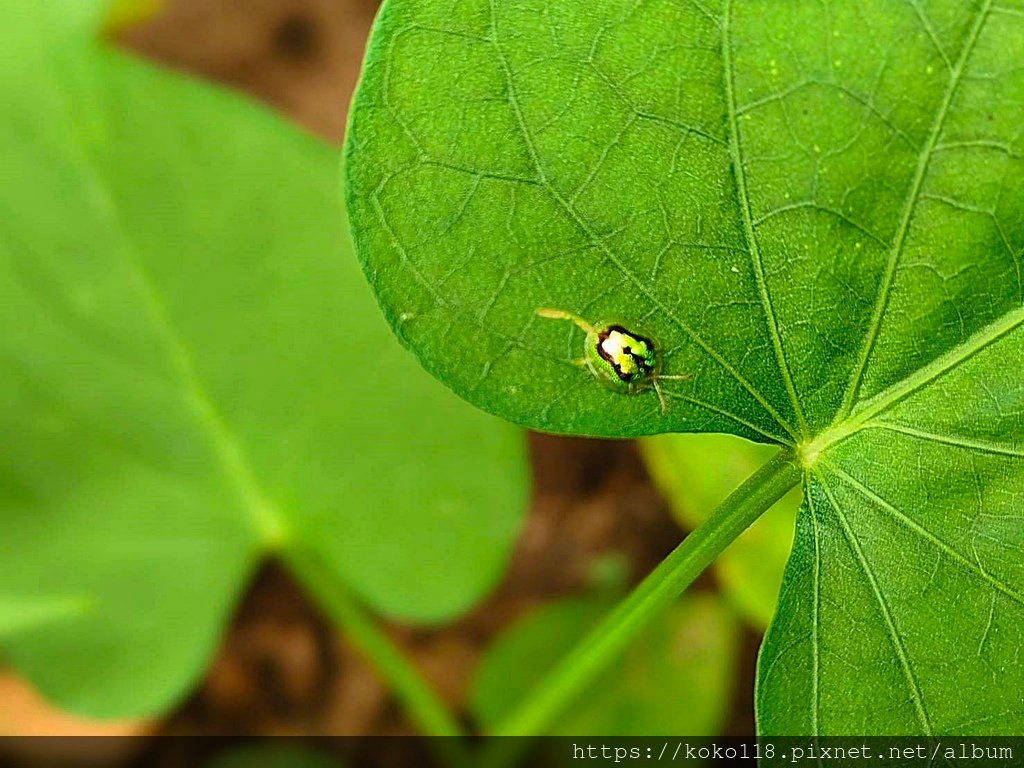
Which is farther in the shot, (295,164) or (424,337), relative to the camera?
(295,164)

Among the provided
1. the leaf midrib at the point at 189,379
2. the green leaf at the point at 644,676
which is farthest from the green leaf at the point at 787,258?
the green leaf at the point at 644,676

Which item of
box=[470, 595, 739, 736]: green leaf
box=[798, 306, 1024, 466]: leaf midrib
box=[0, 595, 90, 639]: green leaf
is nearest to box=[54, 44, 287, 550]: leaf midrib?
box=[0, 595, 90, 639]: green leaf

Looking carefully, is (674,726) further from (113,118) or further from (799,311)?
(113,118)

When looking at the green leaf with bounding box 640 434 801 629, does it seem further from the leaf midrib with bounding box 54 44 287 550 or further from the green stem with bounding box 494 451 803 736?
the leaf midrib with bounding box 54 44 287 550

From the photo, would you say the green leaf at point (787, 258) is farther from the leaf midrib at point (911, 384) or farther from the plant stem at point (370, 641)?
the plant stem at point (370, 641)

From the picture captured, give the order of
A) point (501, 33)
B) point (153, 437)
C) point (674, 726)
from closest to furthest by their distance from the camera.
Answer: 1. point (501, 33)
2. point (153, 437)
3. point (674, 726)

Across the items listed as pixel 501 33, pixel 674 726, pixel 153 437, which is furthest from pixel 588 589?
pixel 501 33
